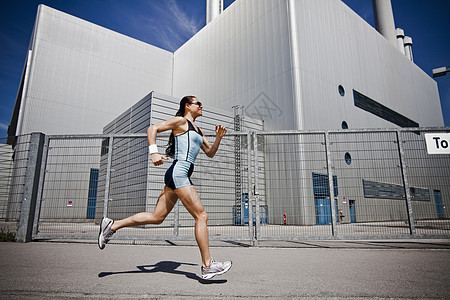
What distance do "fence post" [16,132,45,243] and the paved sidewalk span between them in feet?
5.32

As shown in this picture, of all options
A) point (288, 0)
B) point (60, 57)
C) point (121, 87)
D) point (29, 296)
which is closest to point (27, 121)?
point (60, 57)

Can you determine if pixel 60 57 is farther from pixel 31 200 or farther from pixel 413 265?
pixel 413 265

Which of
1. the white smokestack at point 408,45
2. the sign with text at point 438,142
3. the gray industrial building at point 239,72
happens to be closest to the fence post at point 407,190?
the sign with text at point 438,142

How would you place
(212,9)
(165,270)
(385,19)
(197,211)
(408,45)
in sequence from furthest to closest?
1. (408,45)
2. (385,19)
3. (212,9)
4. (165,270)
5. (197,211)

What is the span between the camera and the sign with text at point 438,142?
5719 millimetres

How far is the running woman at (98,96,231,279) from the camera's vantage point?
8.59 ft

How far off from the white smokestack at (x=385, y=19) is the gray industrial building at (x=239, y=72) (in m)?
6.99

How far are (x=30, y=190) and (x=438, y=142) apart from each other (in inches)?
335

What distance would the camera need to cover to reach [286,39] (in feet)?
59.1

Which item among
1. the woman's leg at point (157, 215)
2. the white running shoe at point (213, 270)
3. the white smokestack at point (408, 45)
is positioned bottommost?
the white running shoe at point (213, 270)

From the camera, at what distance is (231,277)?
111 inches

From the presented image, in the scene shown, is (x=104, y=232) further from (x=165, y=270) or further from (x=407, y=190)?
(x=407, y=190)

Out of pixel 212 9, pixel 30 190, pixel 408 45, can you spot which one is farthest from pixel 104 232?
pixel 408 45

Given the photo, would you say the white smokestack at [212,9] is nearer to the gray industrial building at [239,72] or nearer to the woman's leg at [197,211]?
the gray industrial building at [239,72]
